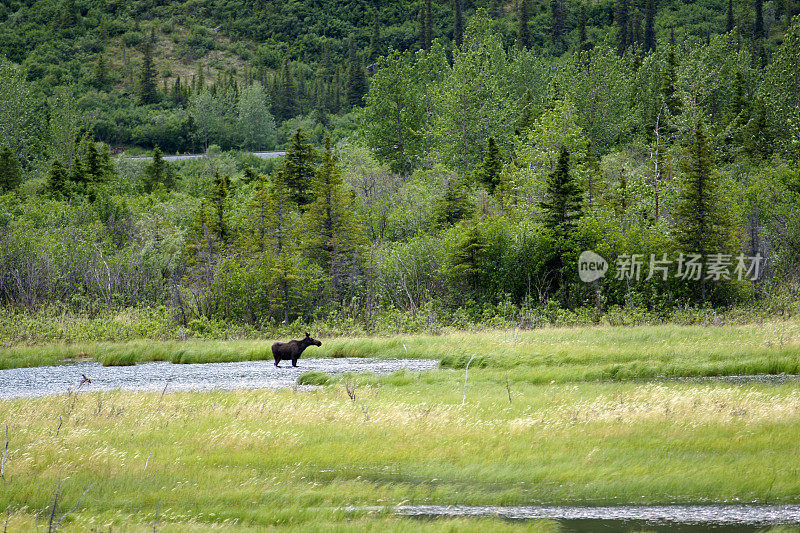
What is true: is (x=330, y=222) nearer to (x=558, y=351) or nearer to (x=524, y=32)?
(x=558, y=351)

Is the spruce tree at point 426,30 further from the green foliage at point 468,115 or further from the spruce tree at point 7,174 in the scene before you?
the spruce tree at point 7,174

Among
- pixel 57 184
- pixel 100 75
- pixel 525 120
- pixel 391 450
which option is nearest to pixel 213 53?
pixel 100 75

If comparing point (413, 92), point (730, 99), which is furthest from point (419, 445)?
point (730, 99)

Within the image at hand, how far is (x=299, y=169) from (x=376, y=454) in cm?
3660

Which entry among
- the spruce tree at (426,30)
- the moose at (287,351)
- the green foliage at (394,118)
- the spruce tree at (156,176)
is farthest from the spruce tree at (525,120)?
the spruce tree at (426,30)

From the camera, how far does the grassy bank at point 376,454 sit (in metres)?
12.6

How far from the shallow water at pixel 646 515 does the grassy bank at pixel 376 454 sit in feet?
1.02

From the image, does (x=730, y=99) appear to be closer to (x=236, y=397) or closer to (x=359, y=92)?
(x=236, y=397)

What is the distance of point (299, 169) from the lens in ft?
164

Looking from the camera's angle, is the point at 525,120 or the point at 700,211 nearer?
the point at 700,211

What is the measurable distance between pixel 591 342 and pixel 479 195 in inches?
915

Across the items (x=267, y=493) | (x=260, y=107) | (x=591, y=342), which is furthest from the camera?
(x=260, y=107)

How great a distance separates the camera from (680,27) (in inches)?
5428

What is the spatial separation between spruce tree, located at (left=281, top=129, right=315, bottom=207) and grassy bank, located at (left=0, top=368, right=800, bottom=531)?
30416mm
